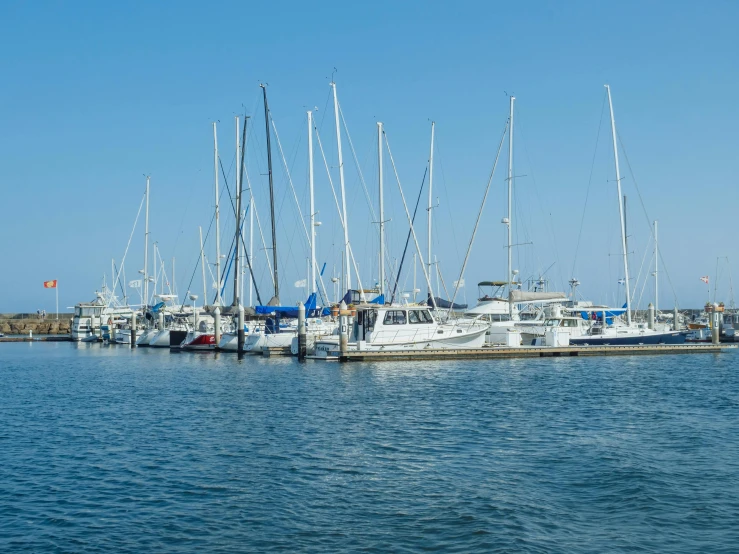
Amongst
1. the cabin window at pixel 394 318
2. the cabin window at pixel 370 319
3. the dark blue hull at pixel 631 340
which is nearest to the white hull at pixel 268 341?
the cabin window at pixel 370 319

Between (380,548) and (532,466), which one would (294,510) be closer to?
(380,548)

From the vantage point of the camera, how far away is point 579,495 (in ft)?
50.6

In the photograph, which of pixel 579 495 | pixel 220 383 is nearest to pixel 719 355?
pixel 220 383

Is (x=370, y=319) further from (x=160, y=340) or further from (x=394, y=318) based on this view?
(x=160, y=340)

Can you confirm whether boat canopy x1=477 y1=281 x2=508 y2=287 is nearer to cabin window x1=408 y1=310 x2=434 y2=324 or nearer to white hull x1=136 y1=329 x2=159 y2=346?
cabin window x1=408 y1=310 x2=434 y2=324

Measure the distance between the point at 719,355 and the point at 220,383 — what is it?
3333 centimetres

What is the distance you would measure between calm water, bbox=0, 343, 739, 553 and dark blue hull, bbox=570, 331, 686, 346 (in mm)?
17853

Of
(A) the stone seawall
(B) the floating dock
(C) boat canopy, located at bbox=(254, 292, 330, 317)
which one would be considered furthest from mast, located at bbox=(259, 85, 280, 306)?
(A) the stone seawall

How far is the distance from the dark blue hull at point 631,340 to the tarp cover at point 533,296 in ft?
16.6

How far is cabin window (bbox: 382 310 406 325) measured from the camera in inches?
1758

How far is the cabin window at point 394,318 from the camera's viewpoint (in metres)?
44.7

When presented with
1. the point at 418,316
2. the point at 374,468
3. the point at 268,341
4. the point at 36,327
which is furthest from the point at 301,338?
the point at 36,327

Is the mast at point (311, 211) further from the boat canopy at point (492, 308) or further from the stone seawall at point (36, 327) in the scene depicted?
the stone seawall at point (36, 327)

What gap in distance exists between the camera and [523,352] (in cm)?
4766
